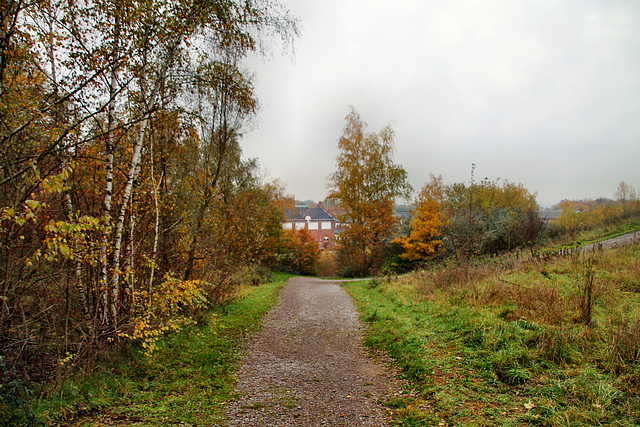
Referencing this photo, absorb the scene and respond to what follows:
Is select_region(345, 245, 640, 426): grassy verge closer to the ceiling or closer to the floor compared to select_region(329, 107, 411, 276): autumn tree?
closer to the floor

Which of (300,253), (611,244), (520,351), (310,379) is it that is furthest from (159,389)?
(300,253)

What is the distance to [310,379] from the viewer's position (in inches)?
184

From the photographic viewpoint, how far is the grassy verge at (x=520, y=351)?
10.4 feet

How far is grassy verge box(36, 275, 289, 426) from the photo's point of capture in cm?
338

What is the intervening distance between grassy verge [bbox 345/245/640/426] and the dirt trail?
15.9 inches

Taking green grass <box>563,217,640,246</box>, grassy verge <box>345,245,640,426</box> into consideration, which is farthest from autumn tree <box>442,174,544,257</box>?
grassy verge <box>345,245,640,426</box>

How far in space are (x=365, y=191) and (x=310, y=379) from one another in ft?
56.6

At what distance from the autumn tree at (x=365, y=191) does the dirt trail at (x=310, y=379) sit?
12715 millimetres

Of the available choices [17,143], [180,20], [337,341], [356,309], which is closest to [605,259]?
[356,309]

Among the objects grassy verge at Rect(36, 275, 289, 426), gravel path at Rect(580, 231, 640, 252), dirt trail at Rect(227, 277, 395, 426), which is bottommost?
dirt trail at Rect(227, 277, 395, 426)

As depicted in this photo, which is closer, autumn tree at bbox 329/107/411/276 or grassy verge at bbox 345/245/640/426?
grassy verge at bbox 345/245/640/426

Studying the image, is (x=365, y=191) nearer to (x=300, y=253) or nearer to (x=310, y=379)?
(x=300, y=253)

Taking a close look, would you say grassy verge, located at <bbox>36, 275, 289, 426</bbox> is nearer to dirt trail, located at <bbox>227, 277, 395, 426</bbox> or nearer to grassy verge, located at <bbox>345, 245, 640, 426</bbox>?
dirt trail, located at <bbox>227, 277, 395, 426</bbox>

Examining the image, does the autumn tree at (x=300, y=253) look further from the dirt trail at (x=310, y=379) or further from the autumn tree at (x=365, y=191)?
the dirt trail at (x=310, y=379)
